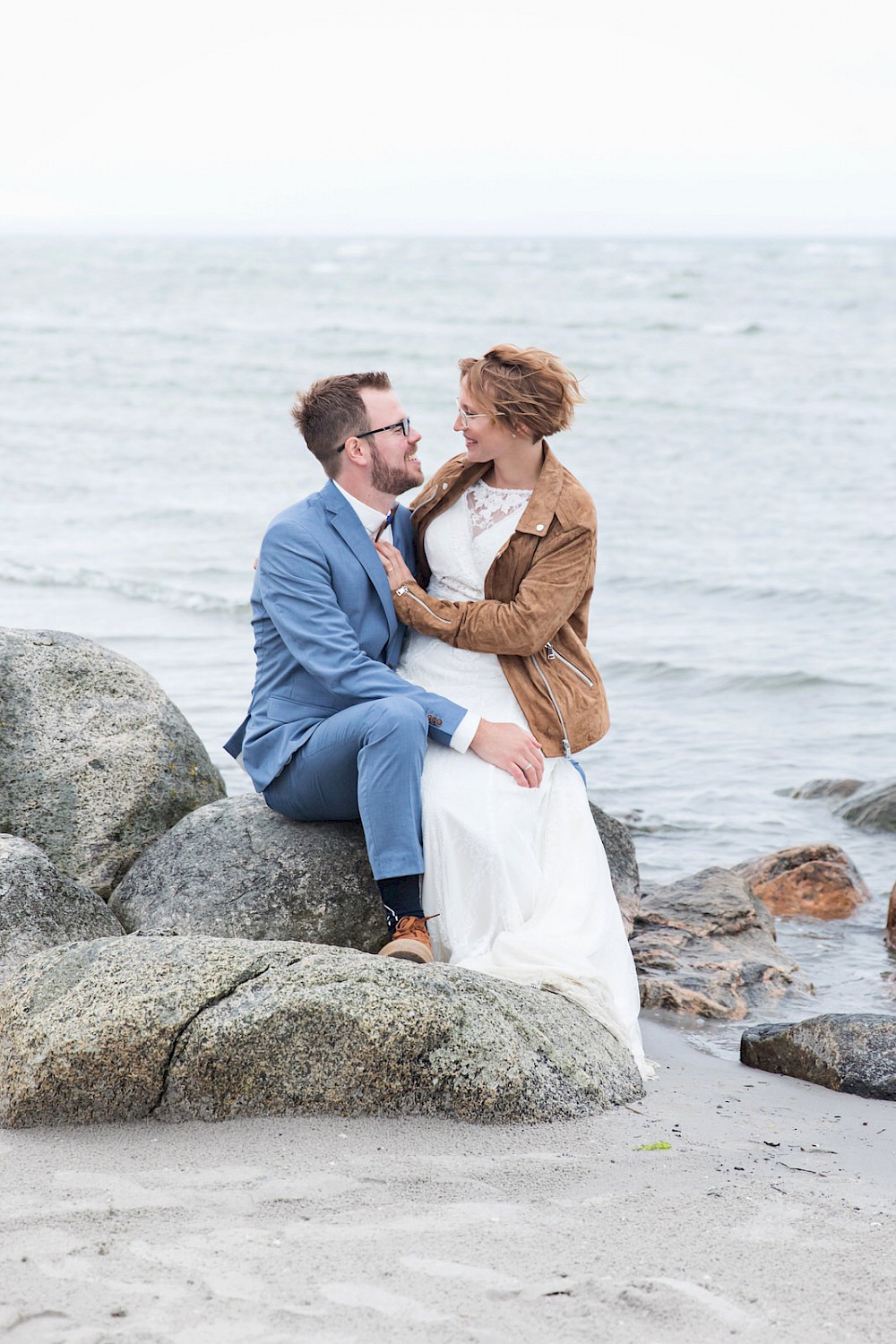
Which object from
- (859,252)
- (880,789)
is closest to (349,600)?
(880,789)

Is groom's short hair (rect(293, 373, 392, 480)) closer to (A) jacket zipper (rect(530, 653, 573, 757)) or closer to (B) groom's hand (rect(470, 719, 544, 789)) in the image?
(A) jacket zipper (rect(530, 653, 573, 757))

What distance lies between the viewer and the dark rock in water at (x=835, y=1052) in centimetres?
455

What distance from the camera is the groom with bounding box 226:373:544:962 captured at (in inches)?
181

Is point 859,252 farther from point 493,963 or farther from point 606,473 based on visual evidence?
point 493,963

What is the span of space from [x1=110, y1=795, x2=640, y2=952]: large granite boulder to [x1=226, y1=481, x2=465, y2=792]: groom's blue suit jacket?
0.22m

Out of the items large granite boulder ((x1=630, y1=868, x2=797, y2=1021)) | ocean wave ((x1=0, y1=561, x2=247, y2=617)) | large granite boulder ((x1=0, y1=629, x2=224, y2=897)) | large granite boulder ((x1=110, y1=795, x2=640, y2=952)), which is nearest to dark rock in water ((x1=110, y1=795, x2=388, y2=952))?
large granite boulder ((x1=110, y1=795, x2=640, y2=952))

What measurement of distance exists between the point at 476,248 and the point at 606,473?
7489cm

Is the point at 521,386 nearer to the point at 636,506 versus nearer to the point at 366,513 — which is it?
the point at 366,513

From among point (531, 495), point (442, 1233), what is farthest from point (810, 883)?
point (442, 1233)

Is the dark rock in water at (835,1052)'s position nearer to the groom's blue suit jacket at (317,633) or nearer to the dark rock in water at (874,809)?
the groom's blue suit jacket at (317,633)

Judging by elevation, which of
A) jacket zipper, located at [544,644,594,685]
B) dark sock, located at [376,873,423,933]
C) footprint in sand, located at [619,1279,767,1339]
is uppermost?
jacket zipper, located at [544,644,594,685]

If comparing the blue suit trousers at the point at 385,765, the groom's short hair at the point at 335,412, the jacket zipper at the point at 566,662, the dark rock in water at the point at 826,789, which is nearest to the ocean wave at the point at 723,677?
the dark rock in water at the point at 826,789

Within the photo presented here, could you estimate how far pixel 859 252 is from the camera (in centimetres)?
7994

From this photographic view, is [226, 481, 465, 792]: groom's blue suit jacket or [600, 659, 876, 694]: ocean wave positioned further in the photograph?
[600, 659, 876, 694]: ocean wave
